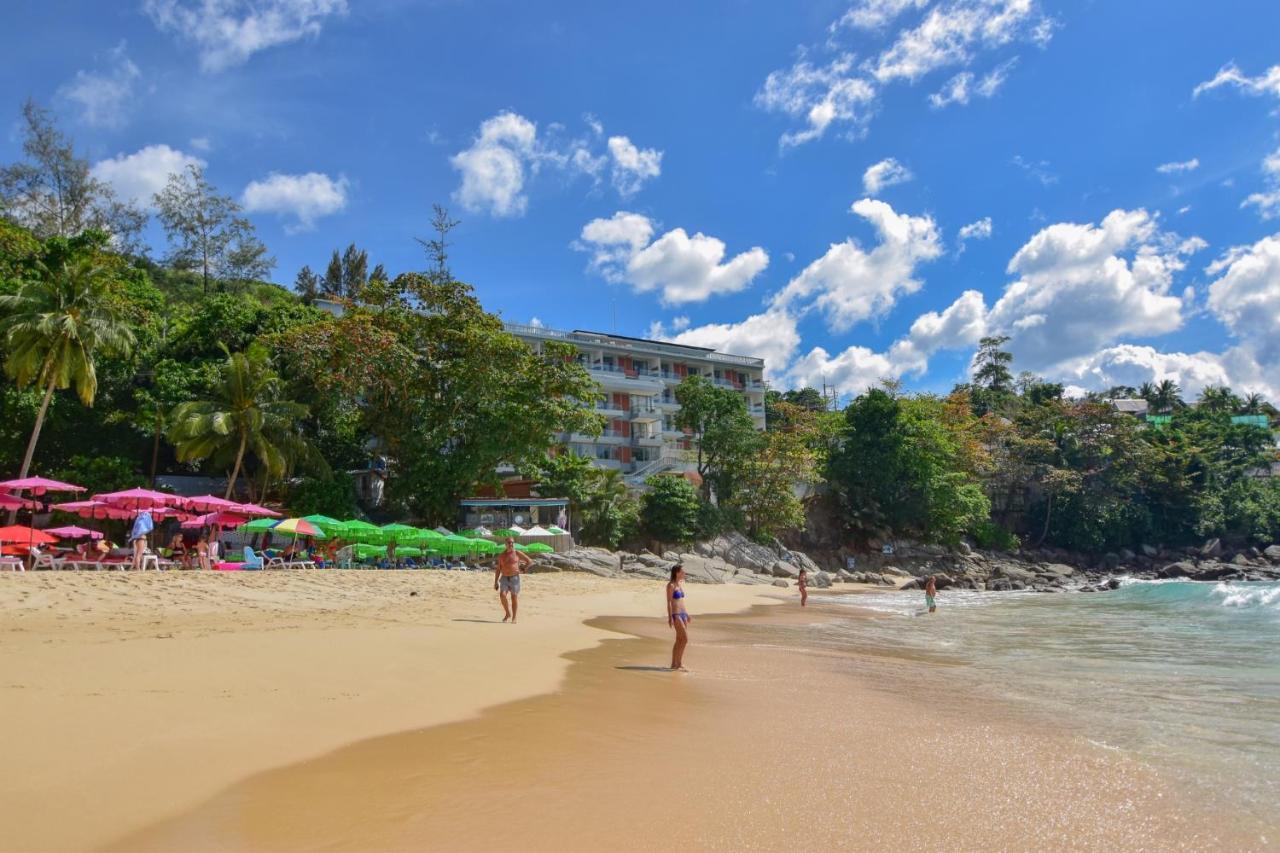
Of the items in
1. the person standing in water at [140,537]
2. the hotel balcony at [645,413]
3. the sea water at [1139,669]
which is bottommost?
the sea water at [1139,669]

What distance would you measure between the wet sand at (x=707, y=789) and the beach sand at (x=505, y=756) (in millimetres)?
21

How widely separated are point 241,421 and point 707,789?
31365 mm

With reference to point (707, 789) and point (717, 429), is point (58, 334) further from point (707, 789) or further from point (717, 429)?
point (717, 429)

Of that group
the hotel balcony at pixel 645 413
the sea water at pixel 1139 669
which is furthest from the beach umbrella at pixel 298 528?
the hotel balcony at pixel 645 413

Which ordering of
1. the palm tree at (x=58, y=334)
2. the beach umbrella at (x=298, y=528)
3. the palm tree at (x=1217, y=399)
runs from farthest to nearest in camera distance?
the palm tree at (x=1217, y=399) → the palm tree at (x=58, y=334) → the beach umbrella at (x=298, y=528)

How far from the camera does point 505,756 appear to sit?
18.9ft

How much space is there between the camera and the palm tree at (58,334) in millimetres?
26594

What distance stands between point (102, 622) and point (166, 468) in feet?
101

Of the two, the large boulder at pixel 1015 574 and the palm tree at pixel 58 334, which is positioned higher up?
the palm tree at pixel 58 334

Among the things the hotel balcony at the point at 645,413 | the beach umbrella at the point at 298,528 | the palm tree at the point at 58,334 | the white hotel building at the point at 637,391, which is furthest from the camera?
the hotel balcony at the point at 645,413

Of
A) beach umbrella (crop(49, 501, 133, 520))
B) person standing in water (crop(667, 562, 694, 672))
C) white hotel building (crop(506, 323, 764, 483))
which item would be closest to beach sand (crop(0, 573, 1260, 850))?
person standing in water (crop(667, 562, 694, 672))

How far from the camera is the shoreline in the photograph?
4.62 metres

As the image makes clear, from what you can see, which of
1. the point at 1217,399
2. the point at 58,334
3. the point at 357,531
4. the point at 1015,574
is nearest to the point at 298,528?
the point at 357,531

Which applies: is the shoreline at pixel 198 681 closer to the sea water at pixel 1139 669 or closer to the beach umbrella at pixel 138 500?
the sea water at pixel 1139 669
